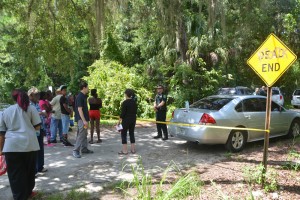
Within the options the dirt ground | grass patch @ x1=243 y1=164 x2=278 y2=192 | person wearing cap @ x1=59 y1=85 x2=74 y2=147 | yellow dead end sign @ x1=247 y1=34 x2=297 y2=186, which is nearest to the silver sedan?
the dirt ground

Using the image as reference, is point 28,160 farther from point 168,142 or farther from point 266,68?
point 168,142

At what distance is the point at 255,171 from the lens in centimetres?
614

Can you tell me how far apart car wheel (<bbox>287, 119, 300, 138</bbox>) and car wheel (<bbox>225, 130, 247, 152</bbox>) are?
241 centimetres

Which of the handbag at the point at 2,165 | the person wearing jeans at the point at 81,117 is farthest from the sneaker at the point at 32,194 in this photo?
the person wearing jeans at the point at 81,117

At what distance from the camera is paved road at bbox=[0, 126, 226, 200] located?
20.1ft

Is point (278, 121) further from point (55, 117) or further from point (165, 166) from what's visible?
point (55, 117)

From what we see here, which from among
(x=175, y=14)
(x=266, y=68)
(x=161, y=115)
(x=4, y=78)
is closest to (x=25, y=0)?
(x=175, y=14)

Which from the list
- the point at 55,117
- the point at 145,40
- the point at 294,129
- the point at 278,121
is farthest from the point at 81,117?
the point at 145,40

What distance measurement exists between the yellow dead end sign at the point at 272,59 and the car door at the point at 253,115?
9.44ft

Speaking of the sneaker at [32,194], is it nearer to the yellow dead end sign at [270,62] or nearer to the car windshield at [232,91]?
the yellow dead end sign at [270,62]

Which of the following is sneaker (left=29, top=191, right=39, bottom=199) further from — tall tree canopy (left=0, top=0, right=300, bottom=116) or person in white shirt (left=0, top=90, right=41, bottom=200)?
tall tree canopy (left=0, top=0, right=300, bottom=116)

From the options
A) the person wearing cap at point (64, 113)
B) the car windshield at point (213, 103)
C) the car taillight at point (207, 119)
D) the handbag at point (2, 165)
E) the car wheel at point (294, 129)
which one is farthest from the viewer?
the car wheel at point (294, 129)

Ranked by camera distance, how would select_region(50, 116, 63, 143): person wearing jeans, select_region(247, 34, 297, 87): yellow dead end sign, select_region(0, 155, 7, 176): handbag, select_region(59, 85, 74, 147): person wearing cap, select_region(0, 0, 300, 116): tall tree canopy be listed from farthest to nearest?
select_region(0, 0, 300, 116): tall tree canopy → select_region(50, 116, 63, 143): person wearing jeans → select_region(59, 85, 74, 147): person wearing cap → select_region(247, 34, 297, 87): yellow dead end sign → select_region(0, 155, 7, 176): handbag

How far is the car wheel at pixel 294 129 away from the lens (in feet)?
34.2
